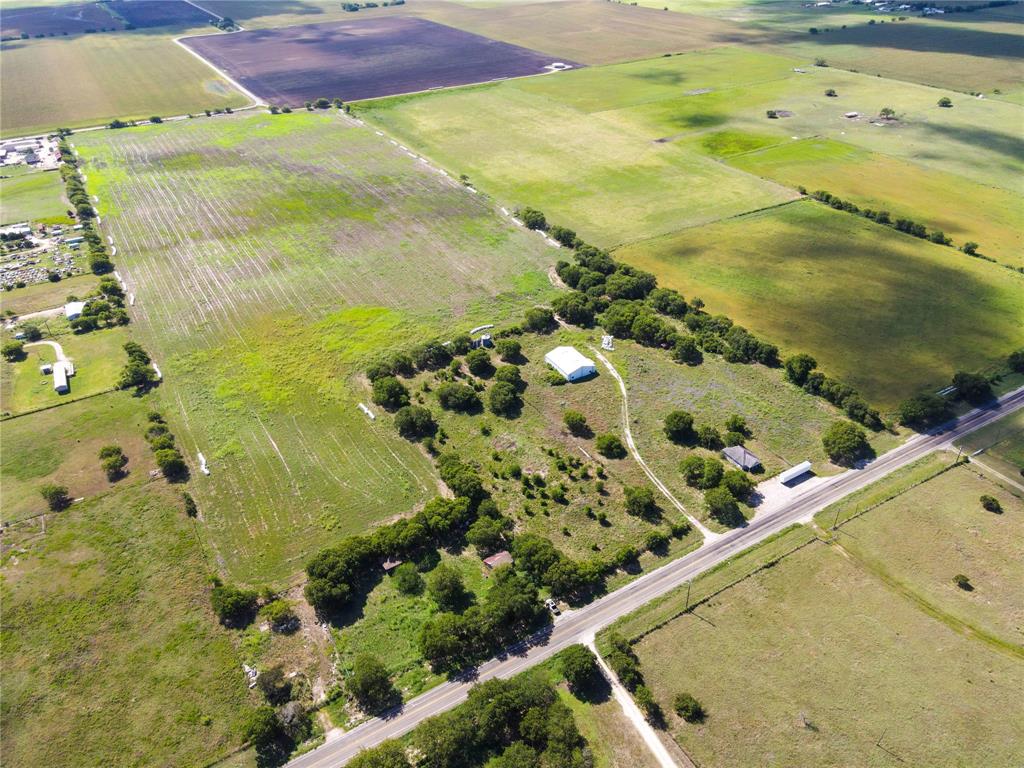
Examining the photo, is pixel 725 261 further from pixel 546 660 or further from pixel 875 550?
pixel 546 660

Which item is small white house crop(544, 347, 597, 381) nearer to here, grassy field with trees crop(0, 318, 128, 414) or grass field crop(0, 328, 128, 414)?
grassy field with trees crop(0, 318, 128, 414)

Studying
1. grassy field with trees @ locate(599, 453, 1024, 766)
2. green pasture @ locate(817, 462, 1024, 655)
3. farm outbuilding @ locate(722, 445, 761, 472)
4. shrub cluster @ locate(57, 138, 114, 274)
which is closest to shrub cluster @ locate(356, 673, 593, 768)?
grassy field with trees @ locate(599, 453, 1024, 766)

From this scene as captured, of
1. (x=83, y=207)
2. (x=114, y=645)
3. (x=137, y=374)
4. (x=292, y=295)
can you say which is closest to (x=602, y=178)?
(x=292, y=295)

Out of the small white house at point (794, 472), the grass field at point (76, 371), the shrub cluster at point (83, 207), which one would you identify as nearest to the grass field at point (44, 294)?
the shrub cluster at point (83, 207)

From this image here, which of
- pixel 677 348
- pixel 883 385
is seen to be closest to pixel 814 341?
pixel 883 385

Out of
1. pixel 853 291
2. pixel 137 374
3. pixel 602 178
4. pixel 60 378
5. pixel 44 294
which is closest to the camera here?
pixel 137 374

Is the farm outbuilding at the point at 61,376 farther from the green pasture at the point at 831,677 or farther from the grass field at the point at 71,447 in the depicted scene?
the green pasture at the point at 831,677

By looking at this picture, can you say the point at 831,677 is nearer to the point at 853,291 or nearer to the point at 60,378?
the point at 853,291
